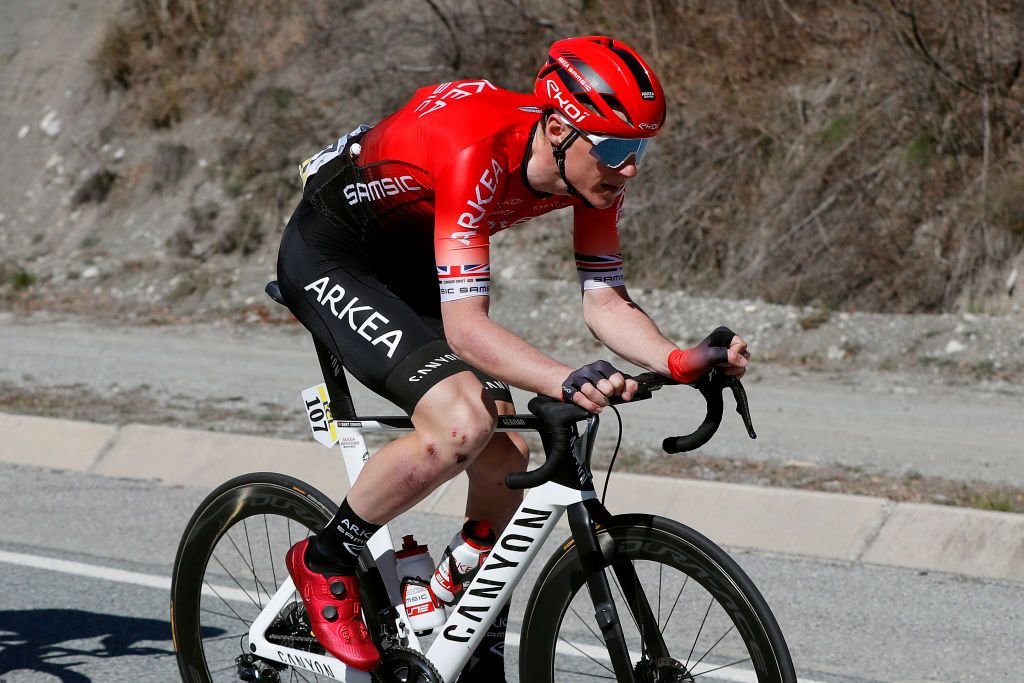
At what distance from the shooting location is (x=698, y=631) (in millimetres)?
3014

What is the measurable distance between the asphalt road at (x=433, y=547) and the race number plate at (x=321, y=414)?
1.30 meters

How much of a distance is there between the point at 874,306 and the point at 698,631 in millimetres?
9908

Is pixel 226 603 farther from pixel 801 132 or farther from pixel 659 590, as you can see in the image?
pixel 801 132

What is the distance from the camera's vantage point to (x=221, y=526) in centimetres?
380

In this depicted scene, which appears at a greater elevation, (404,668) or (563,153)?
(563,153)

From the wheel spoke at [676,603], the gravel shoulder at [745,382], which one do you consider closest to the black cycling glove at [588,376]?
the wheel spoke at [676,603]

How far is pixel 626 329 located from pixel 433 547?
2594 millimetres

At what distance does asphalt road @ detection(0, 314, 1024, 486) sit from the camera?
7.53 meters

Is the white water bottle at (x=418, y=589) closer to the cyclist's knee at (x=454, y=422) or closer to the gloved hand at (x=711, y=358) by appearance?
the cyclist's knee at (x=454, y=422)

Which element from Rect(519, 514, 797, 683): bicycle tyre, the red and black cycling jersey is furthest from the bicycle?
the red and black cycling jersey

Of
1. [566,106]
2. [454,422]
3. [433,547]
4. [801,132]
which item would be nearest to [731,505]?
[433,547]

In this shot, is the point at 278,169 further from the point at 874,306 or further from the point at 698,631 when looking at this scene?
the point at 698,631

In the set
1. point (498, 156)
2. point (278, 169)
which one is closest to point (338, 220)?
point (498, 156)

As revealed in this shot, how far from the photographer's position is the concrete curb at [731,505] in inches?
212
